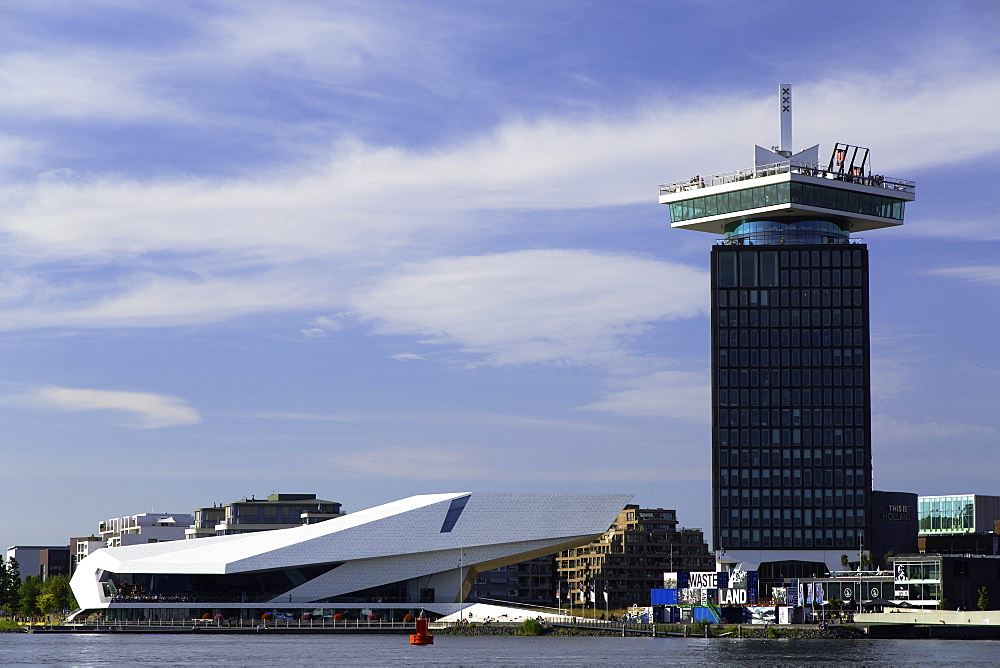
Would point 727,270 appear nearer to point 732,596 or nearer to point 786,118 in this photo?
point 786,118

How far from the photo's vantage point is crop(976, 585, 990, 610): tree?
11194 centimetres

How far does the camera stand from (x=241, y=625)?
123 m

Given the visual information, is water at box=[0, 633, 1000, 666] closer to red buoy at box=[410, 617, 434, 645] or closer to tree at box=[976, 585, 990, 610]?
red buoy at box=[410, 617, 434, 645]

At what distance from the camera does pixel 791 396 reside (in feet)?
448

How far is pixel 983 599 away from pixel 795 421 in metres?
28.8

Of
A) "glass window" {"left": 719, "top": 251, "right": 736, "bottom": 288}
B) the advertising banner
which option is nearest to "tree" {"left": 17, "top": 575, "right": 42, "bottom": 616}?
the advertising banner

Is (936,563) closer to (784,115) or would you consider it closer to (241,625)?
(784,115)

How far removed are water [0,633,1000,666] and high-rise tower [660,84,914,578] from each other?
3472 cm

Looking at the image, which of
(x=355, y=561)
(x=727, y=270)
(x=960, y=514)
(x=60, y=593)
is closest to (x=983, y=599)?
(x=727, y=270)

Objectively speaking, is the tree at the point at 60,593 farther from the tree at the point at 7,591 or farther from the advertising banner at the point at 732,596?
the advertising banner at the point at 732,596

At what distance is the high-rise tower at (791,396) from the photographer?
447 ft

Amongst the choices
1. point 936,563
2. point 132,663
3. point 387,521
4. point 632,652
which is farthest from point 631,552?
point 132,663

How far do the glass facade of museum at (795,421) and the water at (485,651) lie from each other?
34.9m

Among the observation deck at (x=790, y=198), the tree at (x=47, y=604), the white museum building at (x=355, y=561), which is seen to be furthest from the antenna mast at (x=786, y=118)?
the tree at (x=47, y=604)
